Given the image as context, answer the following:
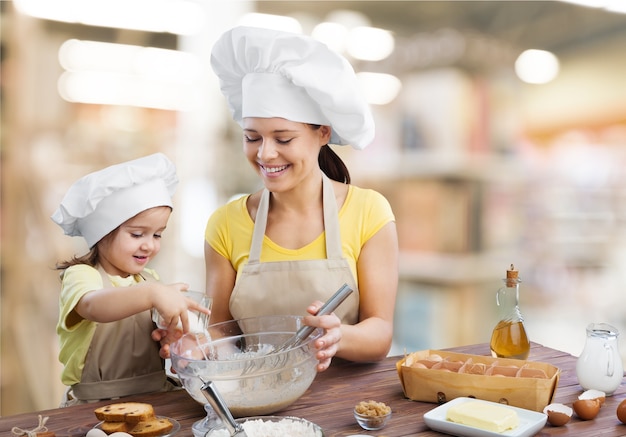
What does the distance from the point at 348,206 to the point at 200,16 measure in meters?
3.23

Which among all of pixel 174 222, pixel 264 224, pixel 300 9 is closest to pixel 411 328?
pixel 174 222

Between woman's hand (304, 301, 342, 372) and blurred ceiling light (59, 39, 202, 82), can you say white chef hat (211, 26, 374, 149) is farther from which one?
blurred ceiling light (59, 39, 202, 82)

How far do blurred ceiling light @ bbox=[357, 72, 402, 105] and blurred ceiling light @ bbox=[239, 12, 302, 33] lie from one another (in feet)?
2.00

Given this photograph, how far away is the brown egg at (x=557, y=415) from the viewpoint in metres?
1.18

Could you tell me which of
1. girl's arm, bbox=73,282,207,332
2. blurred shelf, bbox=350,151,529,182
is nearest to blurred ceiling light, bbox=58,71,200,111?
blurred shelf, bbox=350,151,529,182

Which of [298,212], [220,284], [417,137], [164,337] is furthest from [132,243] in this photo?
[417,137]

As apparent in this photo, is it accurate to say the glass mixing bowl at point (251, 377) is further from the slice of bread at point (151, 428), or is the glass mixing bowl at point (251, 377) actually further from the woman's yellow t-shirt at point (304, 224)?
the woman's yellow t-shirt at point (304, 224)

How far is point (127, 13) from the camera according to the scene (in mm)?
4664

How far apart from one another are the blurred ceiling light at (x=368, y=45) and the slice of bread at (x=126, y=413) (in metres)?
3.29

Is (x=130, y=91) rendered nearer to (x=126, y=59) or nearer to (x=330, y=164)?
(x=126, y=59)

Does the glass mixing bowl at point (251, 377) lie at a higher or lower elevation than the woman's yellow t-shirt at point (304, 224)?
lower

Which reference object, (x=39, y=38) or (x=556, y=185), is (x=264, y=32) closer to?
(x=556, y=185)

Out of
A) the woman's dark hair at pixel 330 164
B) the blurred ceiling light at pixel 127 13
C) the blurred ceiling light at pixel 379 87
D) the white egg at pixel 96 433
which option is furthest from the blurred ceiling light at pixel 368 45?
the white egg at pixel 96 433

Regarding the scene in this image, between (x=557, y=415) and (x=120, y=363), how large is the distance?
0.96 m
